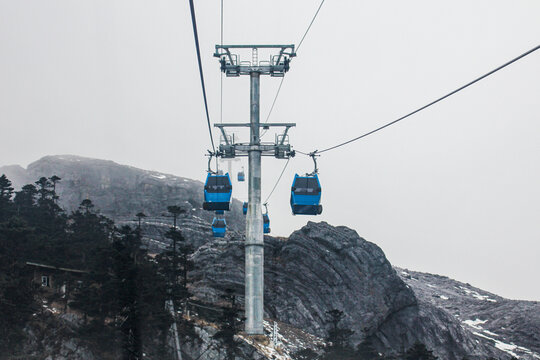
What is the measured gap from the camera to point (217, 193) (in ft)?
74.3

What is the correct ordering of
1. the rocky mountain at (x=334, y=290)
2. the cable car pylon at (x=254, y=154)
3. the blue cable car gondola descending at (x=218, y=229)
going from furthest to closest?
the rocky mountain at (x=334, y=290)
the blue cable car gondola descending at (x=218, y=229)
the cable car pylon at (x=254, y=154)

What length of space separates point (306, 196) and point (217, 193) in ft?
12.9

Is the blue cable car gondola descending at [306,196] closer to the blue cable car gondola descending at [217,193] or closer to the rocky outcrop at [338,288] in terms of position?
the blue cable car gondola descending at [217,193]

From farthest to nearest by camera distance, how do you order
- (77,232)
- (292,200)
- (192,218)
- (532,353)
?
(192,218), (532,353), (77,232), (292,200)

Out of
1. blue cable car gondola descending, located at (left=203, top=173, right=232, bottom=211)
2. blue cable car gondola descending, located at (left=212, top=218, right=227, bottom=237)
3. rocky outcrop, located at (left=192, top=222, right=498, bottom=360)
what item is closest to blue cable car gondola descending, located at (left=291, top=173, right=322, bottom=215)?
blue cable car gondola descending, located at (left=203, top=173, right=232, bottom=211)

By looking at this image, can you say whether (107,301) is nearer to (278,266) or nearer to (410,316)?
(278,266)

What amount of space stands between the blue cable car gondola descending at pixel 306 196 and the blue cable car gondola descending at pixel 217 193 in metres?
2.90

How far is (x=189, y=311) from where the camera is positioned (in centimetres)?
5800

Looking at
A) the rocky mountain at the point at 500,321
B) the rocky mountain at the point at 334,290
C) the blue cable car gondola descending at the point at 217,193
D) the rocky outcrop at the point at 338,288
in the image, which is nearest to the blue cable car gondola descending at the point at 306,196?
the blue cable car gondola descending at the point at 217,193

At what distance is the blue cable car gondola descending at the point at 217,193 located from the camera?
22.6 meters

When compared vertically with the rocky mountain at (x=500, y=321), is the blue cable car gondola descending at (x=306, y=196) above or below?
above

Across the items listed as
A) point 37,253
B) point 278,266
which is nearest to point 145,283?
point 37,253

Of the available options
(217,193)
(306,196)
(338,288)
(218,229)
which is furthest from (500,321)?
(217,193)

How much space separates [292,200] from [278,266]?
64.1 m
